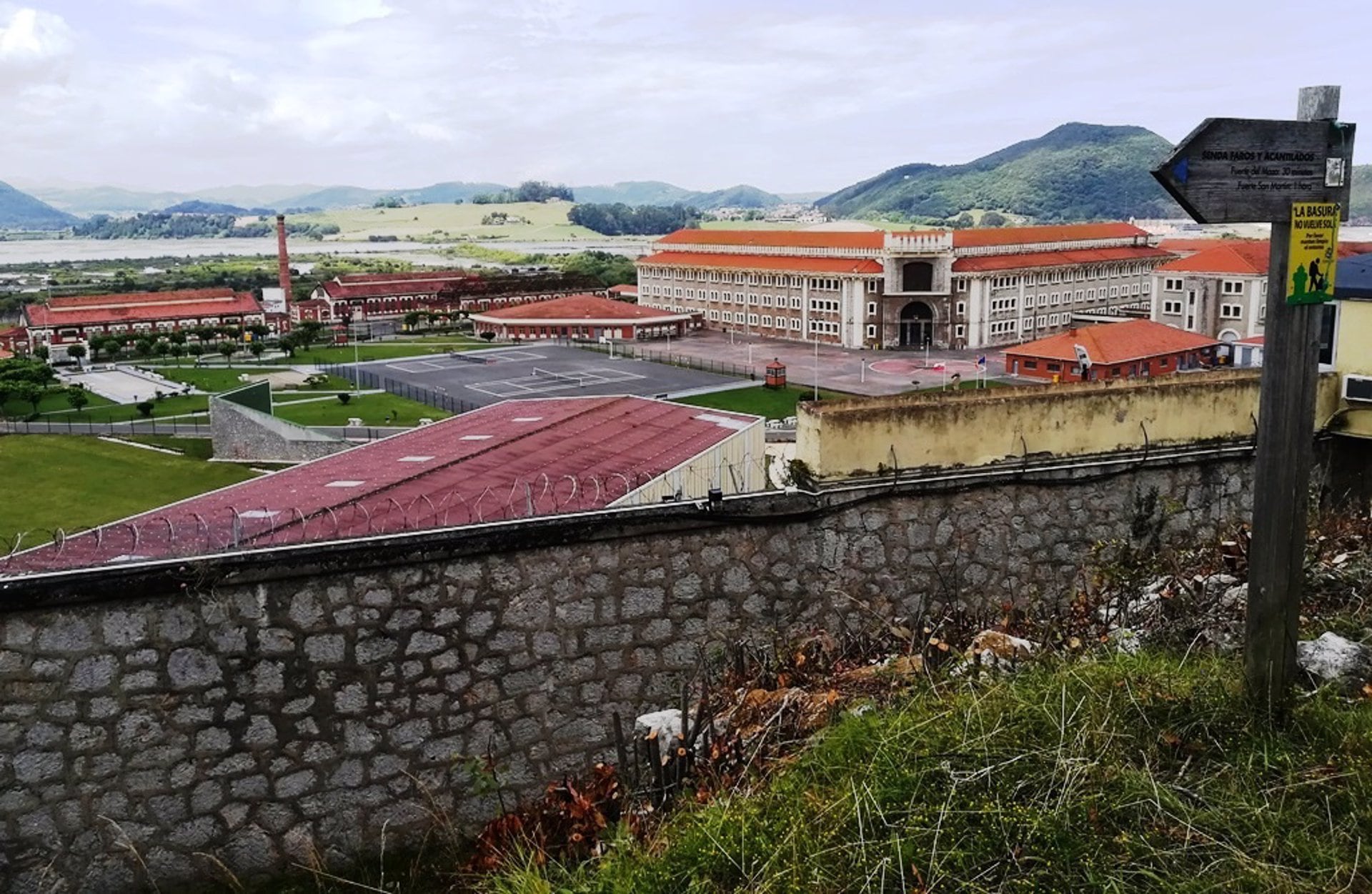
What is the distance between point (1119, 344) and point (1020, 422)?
43.6 metres

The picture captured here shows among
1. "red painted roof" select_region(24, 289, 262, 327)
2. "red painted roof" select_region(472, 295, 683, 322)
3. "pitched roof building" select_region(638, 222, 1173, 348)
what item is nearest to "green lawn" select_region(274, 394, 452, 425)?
"red painted roof" select_region(472, 295, 683, 322)

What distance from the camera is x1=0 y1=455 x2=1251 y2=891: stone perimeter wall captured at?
17.5 feet

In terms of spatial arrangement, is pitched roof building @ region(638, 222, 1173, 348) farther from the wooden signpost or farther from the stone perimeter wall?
the wooden signpost

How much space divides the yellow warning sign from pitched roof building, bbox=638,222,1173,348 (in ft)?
204

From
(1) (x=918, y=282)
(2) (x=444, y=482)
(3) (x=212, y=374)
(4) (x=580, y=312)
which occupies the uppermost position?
(1) (x=918, y=282)

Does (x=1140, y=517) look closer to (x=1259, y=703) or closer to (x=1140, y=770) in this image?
(x=1259, y=703)

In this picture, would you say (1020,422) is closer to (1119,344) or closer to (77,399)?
(1119,344)

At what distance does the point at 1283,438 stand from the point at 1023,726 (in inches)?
62.8

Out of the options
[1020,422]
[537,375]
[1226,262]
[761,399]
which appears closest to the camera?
[1020,422]

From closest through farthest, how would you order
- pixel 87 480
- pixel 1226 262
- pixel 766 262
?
1. pixel 87 480
2. pixel 1226 262
3. pixel 766 262

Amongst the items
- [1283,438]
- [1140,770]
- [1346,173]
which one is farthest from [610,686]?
[1346,173]

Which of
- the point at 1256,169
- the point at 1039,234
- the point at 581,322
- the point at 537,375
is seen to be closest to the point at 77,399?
the point at 537,375

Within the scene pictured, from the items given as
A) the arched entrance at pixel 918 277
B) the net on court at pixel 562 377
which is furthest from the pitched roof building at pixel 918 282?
the net on court at pixel 562 377

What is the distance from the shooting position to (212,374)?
5531cm
